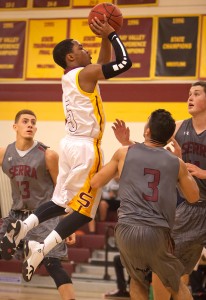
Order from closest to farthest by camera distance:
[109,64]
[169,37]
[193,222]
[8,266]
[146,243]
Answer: [146,243] < [109,64] < [193,222] < [169,37] < [8,266]

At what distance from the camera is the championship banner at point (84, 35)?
10281 mm

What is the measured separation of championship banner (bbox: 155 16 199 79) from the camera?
32.3 ft

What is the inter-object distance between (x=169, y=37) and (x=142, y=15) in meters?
0.62

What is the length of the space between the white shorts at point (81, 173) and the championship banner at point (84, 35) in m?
5.32

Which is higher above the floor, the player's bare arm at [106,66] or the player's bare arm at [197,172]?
the player's bare arm at [106,66]

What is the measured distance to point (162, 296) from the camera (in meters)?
5.21

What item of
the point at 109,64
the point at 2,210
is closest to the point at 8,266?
the point at 2,210

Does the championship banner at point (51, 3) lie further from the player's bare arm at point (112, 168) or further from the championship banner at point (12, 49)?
the player's bare arm at point (112, 168)

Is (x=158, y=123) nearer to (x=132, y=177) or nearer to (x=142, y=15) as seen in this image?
(x=132, y=177)

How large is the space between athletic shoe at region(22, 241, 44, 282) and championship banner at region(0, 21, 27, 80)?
6.10m

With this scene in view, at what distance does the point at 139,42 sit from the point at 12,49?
2294mm

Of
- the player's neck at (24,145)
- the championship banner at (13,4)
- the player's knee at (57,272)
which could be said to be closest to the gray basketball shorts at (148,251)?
the player's knee at (57,272)

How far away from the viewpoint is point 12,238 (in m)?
5.11

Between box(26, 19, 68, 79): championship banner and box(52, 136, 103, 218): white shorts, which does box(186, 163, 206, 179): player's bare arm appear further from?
box(26, 19, 68, 79): championship banner
